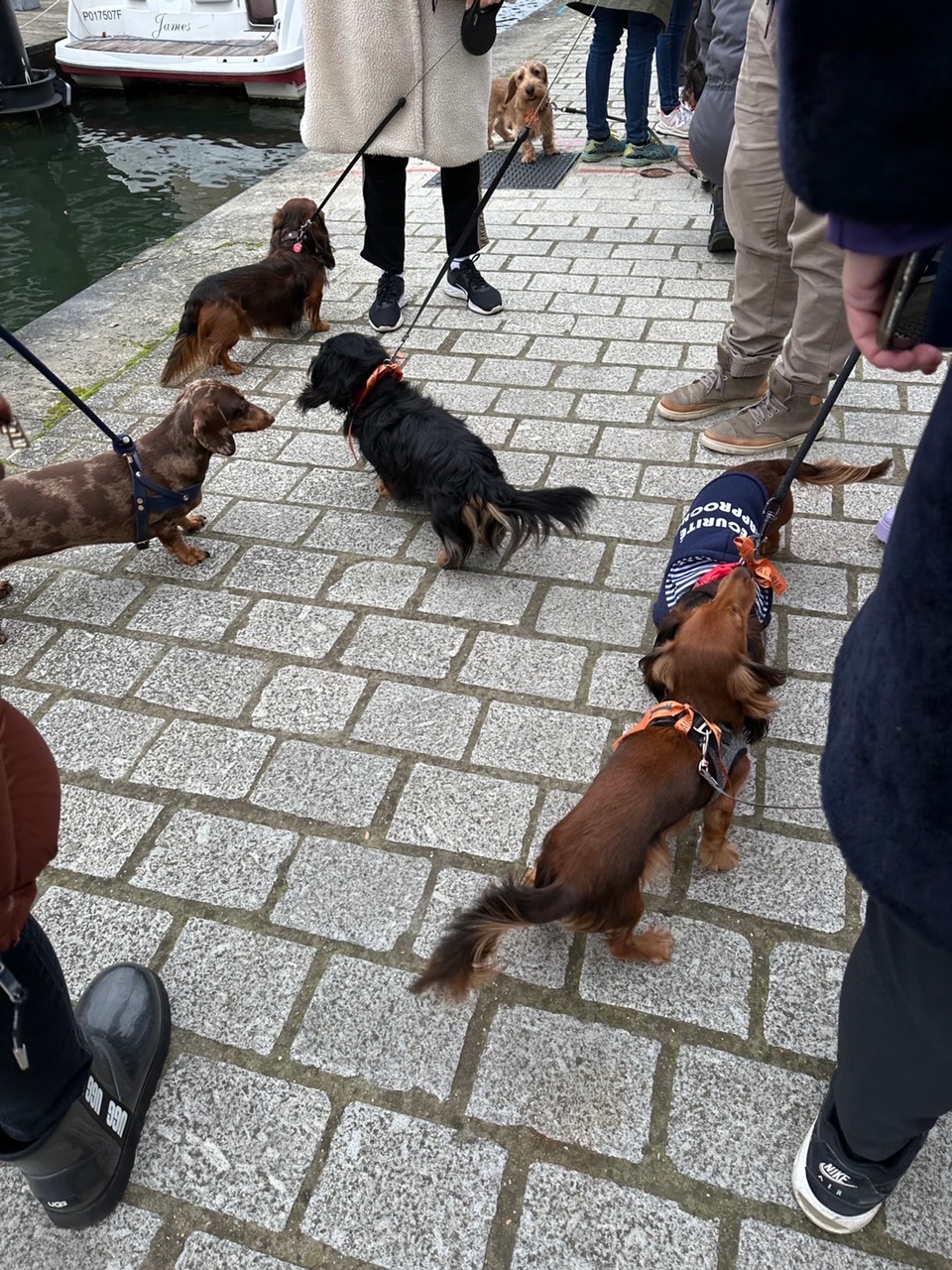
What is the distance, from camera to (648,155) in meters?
7.10

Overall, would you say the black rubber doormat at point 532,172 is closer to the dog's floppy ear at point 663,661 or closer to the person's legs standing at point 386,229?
the person's legs standing at point 386,229

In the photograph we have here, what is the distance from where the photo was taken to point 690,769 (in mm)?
1939

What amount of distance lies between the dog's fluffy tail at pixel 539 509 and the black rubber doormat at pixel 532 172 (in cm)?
478

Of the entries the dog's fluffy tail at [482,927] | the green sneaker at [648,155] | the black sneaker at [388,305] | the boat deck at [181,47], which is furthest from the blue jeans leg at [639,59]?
the dog's fluffy tail at [482,927]

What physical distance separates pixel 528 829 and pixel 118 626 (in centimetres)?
173

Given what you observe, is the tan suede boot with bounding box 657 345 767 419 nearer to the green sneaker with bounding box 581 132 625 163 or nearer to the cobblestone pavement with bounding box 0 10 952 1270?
the cobblestone pavement with bounding box 0 10 952 1270

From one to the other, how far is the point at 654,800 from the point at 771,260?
2.65 meters

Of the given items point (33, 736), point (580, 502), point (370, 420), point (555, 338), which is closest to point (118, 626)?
point (370, 420)

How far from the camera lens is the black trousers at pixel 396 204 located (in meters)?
4.55

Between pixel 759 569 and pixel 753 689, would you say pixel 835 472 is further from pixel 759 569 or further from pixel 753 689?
pixel 753 689

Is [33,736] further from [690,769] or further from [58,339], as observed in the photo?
[58,339]

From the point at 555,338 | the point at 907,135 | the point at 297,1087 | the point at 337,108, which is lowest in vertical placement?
the point at 297,1087

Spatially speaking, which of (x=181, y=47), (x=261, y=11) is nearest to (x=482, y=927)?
(x=261, y=11)

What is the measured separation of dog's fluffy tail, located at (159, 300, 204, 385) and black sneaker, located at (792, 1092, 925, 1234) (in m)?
4.28
